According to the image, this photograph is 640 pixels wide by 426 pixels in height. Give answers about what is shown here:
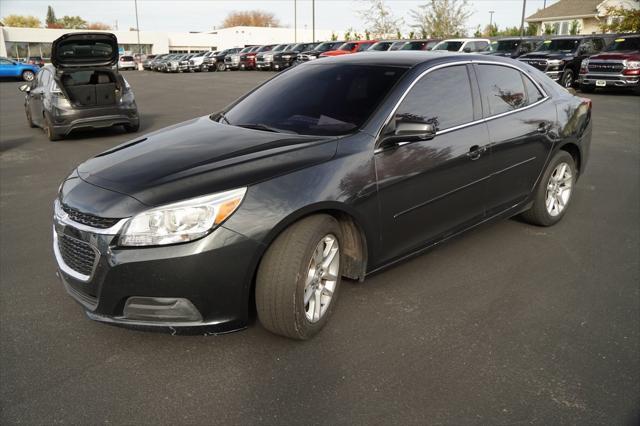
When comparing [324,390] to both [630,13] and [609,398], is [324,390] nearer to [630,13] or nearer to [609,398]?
[609,398]

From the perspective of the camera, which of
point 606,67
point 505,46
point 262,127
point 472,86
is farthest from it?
point 505,46

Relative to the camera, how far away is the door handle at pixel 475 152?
13.1 ft

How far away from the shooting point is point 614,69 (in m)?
17.6

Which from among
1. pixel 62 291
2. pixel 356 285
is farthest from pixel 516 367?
pixel 62 291

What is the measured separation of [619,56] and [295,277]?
18.6m

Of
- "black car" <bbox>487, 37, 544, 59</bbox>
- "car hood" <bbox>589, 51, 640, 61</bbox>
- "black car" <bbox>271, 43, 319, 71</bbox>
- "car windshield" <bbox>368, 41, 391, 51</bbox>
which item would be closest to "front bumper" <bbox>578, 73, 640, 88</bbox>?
"car hood" <bbox>589, 51, 640, 61</bbox>

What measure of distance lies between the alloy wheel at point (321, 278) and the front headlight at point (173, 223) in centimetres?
65

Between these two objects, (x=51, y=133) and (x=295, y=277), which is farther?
(x=51, y=133)

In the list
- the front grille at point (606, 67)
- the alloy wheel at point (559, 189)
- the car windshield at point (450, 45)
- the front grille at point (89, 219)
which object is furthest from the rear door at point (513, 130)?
the car windshield at point (450, 45)

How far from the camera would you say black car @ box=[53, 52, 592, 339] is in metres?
2.76

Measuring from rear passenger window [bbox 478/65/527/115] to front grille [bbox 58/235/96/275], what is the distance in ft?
9.96

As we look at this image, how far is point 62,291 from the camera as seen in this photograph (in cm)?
391

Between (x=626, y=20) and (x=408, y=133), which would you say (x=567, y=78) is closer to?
(x=626, y=20)

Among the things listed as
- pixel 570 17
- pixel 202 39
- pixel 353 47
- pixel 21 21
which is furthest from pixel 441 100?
pixel 21 21
